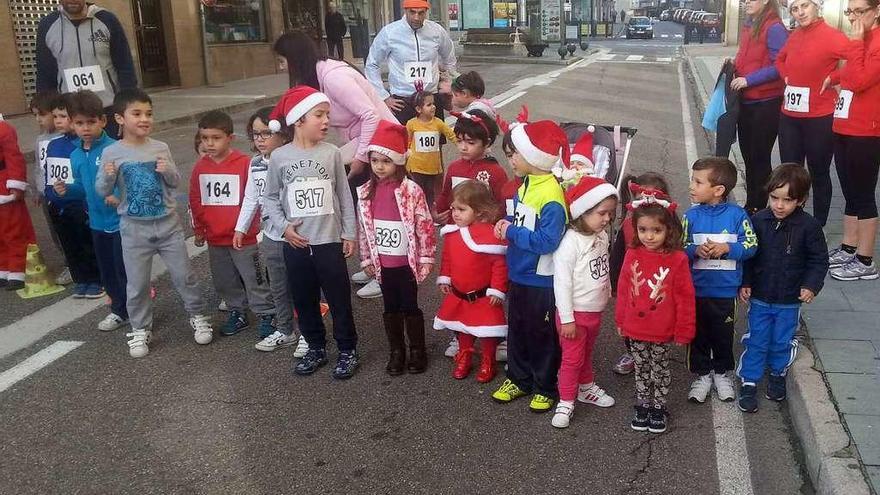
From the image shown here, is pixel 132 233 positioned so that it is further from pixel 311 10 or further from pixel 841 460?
pixel 311 10

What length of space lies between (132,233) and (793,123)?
4588mm

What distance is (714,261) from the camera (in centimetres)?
391

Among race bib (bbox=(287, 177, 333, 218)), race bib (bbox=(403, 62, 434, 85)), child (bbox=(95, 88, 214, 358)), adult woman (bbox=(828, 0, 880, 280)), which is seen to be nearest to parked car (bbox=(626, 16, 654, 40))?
race bib (bbox=(403, 62, 434, 85))

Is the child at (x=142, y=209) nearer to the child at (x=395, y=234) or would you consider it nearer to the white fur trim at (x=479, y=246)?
the child at (x=395, y=234)

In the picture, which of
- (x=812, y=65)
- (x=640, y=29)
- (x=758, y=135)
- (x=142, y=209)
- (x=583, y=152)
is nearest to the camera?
(x=583, y=152)

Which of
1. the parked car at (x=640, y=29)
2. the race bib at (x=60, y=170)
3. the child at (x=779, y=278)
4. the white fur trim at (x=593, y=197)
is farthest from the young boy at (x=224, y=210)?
the parked car at (x=640, y=29)

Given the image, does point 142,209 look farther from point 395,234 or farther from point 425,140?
point 425,140

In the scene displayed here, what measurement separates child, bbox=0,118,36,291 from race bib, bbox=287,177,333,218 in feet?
9.24

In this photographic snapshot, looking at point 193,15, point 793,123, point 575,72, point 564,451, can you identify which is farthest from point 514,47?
point 564,451

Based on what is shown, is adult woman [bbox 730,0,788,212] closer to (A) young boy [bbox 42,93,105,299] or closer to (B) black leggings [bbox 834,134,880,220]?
(B) black leggings [bbox 834,134,880,220]

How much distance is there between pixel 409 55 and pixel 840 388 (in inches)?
168

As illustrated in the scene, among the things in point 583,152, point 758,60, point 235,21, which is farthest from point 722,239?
point 235,21

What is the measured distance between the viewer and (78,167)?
5238 mm

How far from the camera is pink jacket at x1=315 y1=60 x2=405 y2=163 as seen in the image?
4.94m
